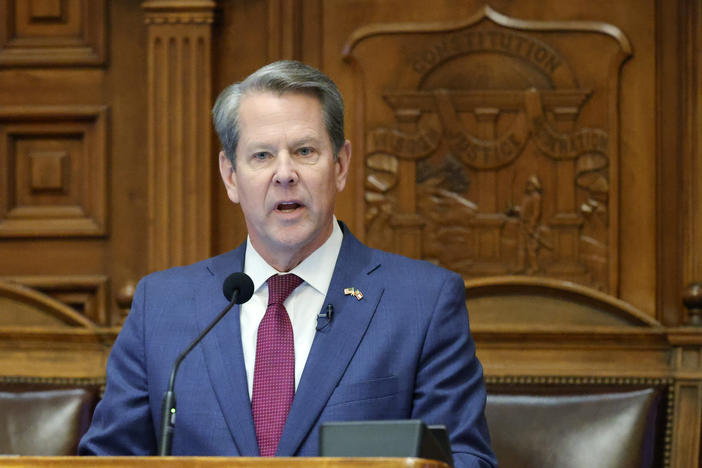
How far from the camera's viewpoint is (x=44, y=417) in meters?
3.02

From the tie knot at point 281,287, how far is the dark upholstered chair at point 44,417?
45.6 inches

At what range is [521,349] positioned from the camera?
3125 mm

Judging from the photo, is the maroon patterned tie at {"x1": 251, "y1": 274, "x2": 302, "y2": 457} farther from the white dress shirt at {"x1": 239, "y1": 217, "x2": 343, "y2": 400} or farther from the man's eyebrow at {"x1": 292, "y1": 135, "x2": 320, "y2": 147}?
the man's eyebrow at {"x1": 292, "y1": 135, "x2": 320, "y2": 147}

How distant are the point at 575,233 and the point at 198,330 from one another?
1.57 m

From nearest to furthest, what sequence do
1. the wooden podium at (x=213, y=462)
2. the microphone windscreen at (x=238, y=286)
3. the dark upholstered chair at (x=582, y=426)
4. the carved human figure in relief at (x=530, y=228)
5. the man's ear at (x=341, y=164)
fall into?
the wooden podium at (x=213, y=462)
the microphone windscreen at (x=238, y=286)
the man's ear at (x=341, y=164)
the dark upholstered chair at (x=582, y=426)
the carved human figure in relief at (x=530, y=228)

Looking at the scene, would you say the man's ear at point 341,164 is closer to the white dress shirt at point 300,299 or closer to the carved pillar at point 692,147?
the white dress shirt at point 300,299

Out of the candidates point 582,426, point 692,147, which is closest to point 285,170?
point 582,426

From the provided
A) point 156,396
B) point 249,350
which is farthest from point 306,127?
point 156,396

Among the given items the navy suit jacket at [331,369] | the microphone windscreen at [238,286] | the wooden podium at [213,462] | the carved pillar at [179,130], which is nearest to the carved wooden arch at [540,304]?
the carved pillar at [179,130]

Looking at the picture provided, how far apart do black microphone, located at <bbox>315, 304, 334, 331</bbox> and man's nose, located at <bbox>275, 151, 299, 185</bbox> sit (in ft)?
0.86

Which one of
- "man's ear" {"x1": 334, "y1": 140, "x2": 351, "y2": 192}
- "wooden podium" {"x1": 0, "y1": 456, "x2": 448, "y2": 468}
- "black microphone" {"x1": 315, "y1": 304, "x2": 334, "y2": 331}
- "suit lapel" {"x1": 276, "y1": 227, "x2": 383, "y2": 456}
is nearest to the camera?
"wooden podium" {"x1": 0, "y1": 456, "x2": 448, "y2": 468}

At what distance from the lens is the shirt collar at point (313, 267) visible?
2.16 m

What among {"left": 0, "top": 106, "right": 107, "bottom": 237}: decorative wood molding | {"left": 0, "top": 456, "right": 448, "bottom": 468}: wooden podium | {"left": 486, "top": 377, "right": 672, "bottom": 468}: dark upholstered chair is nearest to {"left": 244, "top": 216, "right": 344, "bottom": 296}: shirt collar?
{"left": 0, "top": 456, "right": 448, "bottom": 468}: wooden podium

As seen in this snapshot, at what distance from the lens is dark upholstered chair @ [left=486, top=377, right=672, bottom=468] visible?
2.84 metres
